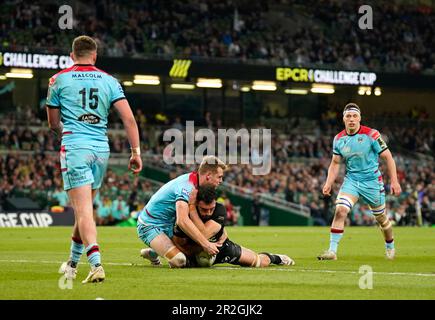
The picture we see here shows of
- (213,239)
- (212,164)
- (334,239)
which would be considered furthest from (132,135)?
(334,239)

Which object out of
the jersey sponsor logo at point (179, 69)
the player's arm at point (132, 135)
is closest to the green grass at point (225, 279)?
the player's arm at point (132, 135)

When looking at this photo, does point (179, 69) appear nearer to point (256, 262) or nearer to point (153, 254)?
point (153, 254)

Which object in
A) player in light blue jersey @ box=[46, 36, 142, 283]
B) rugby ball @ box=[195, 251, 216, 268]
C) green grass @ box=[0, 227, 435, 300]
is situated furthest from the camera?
rugby ball @ box=[195, 251, 216, 268]

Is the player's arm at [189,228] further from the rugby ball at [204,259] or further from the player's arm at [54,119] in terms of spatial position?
the player's arm at [54,119]

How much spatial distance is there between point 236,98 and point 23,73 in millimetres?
12222

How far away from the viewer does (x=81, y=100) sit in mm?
10508

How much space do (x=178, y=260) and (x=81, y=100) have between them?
10.0ft

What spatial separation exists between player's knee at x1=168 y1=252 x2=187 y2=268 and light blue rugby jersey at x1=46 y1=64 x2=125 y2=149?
2.63 metres

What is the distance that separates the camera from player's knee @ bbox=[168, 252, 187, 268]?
41.5ft

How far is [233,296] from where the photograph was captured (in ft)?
29.9

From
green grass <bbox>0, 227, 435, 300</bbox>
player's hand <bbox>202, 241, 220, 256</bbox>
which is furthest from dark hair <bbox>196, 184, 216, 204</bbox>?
green grass <bbox>0, 227, 435, 300</bbox>

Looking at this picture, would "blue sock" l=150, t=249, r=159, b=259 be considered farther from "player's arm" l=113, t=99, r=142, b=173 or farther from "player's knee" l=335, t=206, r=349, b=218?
"player's knee" l=335, t=206, r=349, b=218
